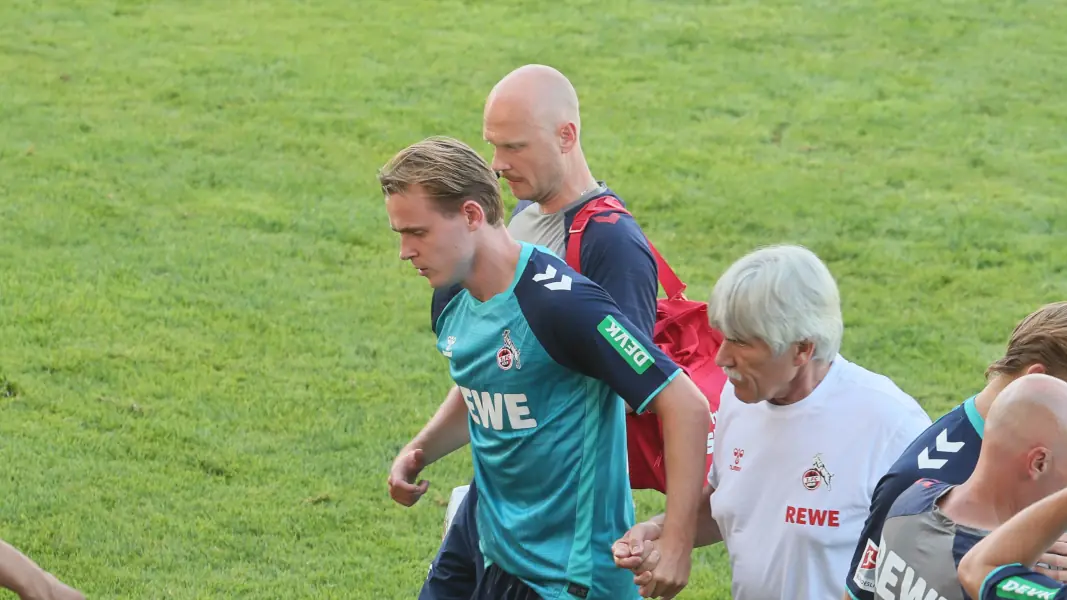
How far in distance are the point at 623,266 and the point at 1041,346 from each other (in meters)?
1.35

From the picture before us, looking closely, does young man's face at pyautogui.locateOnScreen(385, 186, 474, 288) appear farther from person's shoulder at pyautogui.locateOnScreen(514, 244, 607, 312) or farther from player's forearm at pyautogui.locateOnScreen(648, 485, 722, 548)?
player's forearm at pyautogui.locateOnScreen(648, 485, 722, 548)

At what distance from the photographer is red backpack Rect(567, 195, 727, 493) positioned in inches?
178

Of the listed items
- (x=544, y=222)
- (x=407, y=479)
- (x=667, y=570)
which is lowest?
(x=407, y=479)

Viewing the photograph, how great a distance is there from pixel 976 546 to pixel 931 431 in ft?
2.57

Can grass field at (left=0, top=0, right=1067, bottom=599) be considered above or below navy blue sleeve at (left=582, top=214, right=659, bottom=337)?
below

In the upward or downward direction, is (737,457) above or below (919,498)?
below

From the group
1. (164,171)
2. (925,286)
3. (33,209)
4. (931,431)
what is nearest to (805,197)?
(925,286)

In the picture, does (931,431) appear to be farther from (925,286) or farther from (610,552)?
(925,286)

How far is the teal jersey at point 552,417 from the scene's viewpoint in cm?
373

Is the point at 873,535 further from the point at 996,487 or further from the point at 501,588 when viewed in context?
the point at 501,588

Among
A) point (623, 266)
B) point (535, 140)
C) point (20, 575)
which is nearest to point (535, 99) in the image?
point (535, 140)

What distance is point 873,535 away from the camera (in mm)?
3336

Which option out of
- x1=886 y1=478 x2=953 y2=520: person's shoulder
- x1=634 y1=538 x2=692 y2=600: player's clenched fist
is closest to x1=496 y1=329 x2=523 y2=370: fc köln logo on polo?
x1=634 y1=538 x2=692 y2=600: player's clenched fist

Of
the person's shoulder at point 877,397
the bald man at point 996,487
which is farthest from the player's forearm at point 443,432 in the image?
the bald man at point 996,487
